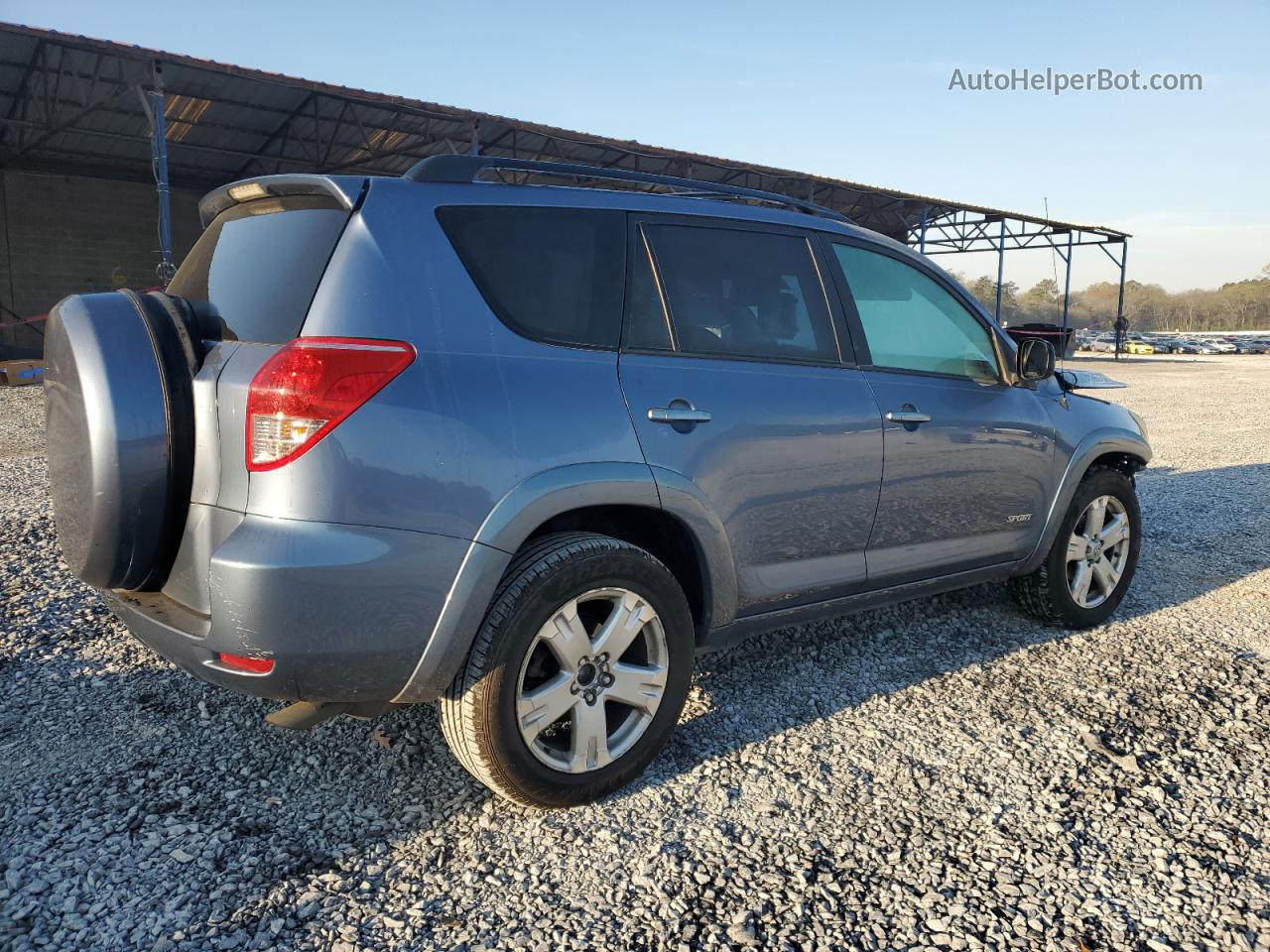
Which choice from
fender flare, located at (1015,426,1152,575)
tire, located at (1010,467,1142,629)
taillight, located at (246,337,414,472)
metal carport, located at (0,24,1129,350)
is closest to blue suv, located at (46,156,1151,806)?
taillight, located at (246,337,414,472)

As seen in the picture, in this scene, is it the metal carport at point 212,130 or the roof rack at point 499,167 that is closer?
the roof rack at point 499,167

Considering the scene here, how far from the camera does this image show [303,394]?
2.15 meters

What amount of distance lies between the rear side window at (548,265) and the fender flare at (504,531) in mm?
410

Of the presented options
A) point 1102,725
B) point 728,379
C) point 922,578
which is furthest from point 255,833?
point 1102,725

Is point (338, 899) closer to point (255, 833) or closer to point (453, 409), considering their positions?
point (255, 833)

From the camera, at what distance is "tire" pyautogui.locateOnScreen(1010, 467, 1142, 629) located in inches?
160

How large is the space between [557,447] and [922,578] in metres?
1.77

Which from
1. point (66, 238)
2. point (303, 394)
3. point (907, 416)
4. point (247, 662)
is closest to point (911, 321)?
point (907, 416)

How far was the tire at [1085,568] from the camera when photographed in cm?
407

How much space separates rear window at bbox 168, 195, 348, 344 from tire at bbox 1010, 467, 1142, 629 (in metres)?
3.26

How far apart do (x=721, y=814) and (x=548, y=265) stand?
1.64 m

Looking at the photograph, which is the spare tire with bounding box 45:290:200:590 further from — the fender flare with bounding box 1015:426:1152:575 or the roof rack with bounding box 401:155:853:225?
the fender flare with bounding box 1015:426:1152:575

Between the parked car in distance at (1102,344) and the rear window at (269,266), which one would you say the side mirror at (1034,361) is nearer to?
the rear window at (269,266)

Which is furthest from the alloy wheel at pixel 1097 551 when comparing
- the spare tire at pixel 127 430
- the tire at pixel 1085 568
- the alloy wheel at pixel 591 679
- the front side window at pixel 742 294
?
the spare tire at pixel 127 430
